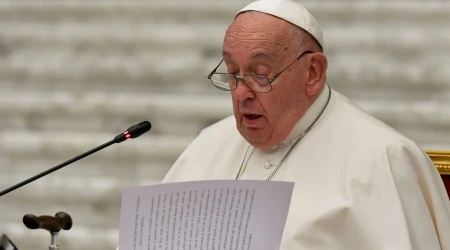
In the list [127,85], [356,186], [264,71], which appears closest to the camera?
[356,186]

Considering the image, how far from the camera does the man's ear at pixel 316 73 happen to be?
3.11 m

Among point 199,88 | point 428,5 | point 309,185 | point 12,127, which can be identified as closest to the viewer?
point 309,185

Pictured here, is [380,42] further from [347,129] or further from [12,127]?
[12,127]

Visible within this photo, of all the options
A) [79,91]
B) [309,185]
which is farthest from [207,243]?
[79,91]

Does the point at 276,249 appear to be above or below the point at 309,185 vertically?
below

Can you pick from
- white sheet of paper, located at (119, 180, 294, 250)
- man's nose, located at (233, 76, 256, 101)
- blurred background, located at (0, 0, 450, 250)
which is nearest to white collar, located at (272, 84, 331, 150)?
man's nose, located at (233, 76, 256, 101)

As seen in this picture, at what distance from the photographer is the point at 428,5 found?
158 inches

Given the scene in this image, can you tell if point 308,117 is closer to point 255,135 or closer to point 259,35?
point 255,135

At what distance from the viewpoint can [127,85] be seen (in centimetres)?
452

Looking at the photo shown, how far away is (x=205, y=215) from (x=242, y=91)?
0.65m

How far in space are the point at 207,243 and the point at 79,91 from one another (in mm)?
2303

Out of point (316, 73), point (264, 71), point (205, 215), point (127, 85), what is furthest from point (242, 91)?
point (127, 85)

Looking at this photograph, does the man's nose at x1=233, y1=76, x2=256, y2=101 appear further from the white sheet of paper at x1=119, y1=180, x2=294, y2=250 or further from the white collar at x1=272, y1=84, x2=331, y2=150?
the white sheet of paper at x1=119, y1=180, x2=294, y2=250

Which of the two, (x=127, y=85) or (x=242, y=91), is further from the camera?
(x=127, y=85)
